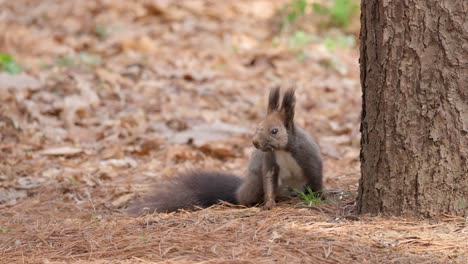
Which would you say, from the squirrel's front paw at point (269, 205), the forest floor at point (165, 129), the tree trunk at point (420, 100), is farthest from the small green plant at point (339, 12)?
the tree trunk at point (420, 100)

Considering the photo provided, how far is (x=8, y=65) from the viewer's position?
7543 mm

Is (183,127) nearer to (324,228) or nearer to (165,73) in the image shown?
(165,73)

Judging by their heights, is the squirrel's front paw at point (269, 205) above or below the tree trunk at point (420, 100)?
below

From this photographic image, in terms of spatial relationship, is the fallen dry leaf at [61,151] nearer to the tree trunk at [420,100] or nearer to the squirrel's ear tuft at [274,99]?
the squirrel's ear tuft at [274,99]

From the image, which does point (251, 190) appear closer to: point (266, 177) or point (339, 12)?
point (266, 177)

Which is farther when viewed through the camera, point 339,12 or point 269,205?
point 339,12

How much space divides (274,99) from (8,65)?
4557 millimetres

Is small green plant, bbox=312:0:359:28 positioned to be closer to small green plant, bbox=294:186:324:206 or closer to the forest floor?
the forest floor

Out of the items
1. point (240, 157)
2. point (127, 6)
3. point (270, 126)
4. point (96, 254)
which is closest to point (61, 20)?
point (127, 6)

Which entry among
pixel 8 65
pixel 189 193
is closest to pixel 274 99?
pixel 189 193

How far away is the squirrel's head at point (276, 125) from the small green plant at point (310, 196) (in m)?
0.30

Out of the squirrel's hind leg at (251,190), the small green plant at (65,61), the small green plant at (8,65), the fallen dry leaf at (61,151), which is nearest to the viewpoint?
the squirrel's hind leg at (251,190)

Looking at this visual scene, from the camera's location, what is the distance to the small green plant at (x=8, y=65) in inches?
293

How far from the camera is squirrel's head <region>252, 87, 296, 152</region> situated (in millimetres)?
3822
